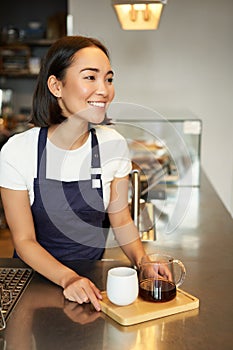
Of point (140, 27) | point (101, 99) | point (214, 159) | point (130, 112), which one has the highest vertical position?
point (140, 27)

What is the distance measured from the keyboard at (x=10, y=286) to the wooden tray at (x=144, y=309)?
213mm

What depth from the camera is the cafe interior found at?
1.06m

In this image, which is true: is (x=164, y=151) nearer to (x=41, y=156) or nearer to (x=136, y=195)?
(x=136, y=195)

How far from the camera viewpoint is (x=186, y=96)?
12.5 ft

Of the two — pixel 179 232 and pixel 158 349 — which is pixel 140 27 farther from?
pixel 158 349

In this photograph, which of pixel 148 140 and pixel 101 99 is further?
pixel 148 140

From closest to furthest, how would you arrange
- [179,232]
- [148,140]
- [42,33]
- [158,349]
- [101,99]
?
[158,349] → [101,99] → [179,232] → [148,140] → [42,33]

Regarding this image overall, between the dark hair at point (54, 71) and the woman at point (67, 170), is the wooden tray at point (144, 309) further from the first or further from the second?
the dark hair at point (54, 71)

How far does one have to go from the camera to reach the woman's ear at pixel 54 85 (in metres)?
1.43

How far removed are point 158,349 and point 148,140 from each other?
8.04 ft

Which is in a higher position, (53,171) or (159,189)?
(53,171)

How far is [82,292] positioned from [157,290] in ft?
0.58

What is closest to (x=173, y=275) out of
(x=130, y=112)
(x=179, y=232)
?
(x=179, y=232)

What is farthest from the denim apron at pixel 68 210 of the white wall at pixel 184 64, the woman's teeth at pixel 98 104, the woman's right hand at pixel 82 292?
the white wall at pixel 184 64
